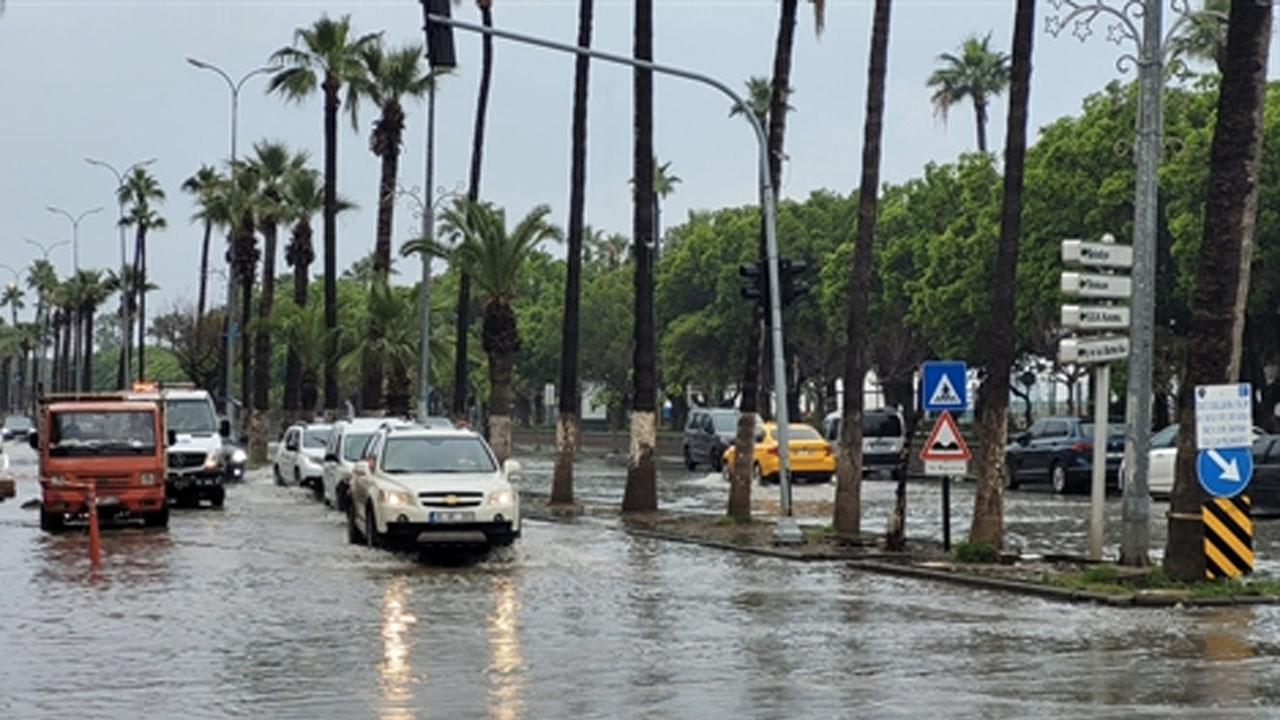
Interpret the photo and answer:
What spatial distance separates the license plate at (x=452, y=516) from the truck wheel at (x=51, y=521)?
906cm

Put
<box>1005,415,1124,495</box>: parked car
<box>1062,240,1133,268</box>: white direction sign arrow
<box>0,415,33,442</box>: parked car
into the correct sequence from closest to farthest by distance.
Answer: <box>1062,240,1133,268</box>: white direction sign arrow
<box>1005,415,1124,495</box>: parked car
<box>0,415,33,442</box>: parked car

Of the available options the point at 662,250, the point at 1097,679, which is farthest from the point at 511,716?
the point at 662,250

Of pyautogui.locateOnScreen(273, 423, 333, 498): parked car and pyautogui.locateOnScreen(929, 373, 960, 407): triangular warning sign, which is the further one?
pyautogui.locateOnScreen(273, 423, 333, 498): parked car

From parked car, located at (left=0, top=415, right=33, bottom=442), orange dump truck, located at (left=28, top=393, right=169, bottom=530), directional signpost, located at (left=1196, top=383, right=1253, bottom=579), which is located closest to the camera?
directional signpost, located at (left=1196, top=383, right=1253, bottom=579)

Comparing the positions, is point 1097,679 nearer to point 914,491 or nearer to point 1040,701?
point 1040,701

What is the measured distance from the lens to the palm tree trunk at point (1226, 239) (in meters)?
20.4

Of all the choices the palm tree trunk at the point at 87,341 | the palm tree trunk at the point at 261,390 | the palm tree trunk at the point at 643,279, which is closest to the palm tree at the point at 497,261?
the palm tree trunk at the point at 643,279

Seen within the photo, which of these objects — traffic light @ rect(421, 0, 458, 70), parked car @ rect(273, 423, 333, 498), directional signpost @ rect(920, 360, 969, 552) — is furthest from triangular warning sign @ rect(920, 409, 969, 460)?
parked car @ rect(273, 423, 333, 498)

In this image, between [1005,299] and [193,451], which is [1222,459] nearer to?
[1005,299]

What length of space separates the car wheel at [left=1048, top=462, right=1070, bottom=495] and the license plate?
22.7 meters

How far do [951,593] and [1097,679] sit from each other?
704cm

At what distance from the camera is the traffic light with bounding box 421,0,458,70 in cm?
2150

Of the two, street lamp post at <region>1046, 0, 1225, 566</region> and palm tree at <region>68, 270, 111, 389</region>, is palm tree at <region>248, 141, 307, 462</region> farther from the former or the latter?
palm tree at <region>68, 270, 111, 389</region>

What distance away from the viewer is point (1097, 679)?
13.9 m
